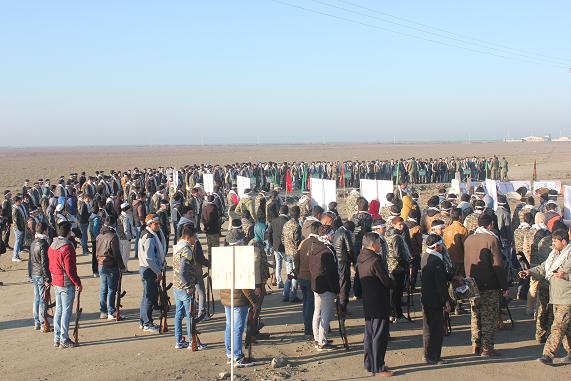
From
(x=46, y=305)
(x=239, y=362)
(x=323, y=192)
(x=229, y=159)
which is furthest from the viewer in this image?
(x=229, y=159)

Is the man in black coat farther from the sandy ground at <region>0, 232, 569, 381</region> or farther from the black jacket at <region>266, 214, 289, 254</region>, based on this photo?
the black jacket at <region>266, 214, 289, 254</region>

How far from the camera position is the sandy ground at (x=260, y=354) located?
736 centimetres

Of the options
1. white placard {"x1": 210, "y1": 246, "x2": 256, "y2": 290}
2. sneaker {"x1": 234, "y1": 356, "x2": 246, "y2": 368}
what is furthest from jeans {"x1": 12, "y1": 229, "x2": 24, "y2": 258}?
white placard {"x1": 210, "y1": 246, "x2": 256, "y2": 290}

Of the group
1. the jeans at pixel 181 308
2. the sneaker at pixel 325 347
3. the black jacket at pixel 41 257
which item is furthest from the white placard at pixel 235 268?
the black jacket at pixel 41 257

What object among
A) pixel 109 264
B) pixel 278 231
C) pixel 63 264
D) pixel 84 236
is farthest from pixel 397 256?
pixel 84 236

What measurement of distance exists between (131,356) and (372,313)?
357cm

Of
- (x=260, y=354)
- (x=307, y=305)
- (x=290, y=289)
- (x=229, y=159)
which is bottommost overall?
(x=260, y=354)

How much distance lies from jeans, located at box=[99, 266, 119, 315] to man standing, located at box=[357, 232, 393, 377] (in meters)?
4.56

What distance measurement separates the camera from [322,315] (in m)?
8.12

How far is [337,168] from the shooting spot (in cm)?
3409

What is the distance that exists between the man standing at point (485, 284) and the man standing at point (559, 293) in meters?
0.63

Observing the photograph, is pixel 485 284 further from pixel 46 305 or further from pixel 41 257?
pixel 46 305

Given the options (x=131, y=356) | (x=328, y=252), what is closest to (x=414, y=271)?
(x=328, y=252)

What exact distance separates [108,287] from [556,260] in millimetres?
7059
